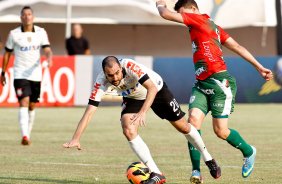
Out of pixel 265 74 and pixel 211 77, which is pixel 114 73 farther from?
pixel 265 74

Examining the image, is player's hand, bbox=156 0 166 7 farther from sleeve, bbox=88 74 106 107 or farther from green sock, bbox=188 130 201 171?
green sock, bbox=188 130 201 171

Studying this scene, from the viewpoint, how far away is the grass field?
11.9 metres

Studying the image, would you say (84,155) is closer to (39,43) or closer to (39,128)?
(39,43)

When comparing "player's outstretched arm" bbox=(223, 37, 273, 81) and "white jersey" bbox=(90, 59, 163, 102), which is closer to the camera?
"white jersey" bbox=(90, 59, 163, 102)

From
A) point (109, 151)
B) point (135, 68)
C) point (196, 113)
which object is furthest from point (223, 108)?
point (109, 151)

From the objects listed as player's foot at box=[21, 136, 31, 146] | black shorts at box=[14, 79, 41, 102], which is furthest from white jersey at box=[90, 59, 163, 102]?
black shorts at box=[14, 79, 41, 102]

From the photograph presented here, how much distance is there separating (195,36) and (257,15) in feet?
74.2

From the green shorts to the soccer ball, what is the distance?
109 cm

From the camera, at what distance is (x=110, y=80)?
1047 centimetres

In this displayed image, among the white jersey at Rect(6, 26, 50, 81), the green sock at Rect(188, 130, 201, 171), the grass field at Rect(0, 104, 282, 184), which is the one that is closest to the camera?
the green sock at Rect(188, 130, 201, 171)

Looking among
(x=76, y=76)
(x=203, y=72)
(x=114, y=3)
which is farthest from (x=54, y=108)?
(x=203, y=72)

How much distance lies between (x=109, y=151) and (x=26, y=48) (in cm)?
300

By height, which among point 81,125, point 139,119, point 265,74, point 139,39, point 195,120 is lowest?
point 139,39

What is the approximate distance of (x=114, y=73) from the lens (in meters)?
10.3
